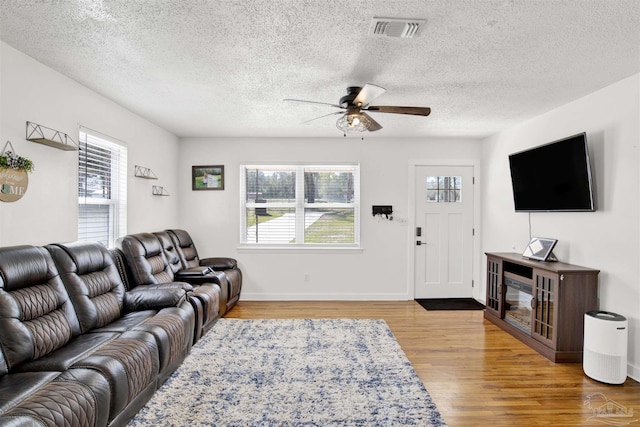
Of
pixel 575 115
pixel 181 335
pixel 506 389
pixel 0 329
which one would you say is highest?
pixel 575 115

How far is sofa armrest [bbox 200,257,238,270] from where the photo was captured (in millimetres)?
4781

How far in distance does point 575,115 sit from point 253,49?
10.6ft

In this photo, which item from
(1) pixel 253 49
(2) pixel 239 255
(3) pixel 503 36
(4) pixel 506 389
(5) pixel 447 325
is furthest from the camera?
(2) pixel 239 255

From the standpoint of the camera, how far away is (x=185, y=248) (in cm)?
479

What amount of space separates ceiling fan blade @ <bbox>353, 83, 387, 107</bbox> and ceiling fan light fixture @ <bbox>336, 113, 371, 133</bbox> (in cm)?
11

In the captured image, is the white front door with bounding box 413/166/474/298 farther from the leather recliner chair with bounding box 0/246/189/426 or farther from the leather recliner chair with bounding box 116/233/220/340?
the leather recliner chair with bounding box 0/246/189/426

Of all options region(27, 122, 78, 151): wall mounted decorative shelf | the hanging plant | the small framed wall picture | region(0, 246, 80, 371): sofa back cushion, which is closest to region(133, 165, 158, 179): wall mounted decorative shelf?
the small framed wall picture

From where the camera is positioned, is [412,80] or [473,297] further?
[473,297]

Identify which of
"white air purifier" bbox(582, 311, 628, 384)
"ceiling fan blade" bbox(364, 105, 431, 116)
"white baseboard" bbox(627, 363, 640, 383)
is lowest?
"white baseboard" bbox(627, 363, 640, 383)

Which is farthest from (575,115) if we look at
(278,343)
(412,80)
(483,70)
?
(278,343)

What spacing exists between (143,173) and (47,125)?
153cm

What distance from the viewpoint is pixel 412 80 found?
9.64 feet

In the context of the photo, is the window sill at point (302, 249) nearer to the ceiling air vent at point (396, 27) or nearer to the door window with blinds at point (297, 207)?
the door window with blinds at point (297, 207)

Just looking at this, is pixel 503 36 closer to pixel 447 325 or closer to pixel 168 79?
pixel 168 79
